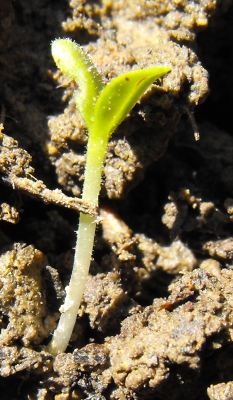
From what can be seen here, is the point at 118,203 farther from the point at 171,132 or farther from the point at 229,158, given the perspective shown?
the point at 229,158

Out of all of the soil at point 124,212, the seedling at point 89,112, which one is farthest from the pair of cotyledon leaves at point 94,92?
the soil at point 124,212

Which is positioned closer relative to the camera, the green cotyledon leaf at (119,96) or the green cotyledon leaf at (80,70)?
the green cotyledon leaf at (119,96)

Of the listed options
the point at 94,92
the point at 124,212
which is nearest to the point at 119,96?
the point at 94,92

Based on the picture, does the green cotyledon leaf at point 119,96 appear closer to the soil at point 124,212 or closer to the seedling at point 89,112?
the seedling at point 89,112

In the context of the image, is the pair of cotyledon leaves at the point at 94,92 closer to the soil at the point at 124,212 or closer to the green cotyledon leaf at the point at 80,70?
the green cotyledon leaf at the point at 80,70

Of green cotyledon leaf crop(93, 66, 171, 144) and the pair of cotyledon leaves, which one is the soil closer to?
the pair of cotyledon leaves

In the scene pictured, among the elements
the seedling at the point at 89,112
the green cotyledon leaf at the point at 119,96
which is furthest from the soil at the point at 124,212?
the green cotyledon leaf at the point at 119,96

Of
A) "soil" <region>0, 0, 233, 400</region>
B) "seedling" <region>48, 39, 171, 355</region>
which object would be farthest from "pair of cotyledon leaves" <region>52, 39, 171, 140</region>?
"soil" <region>0, 0, 233, 400</region>

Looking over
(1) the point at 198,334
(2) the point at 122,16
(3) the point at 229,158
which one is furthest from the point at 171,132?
(1) the point at 198,334
